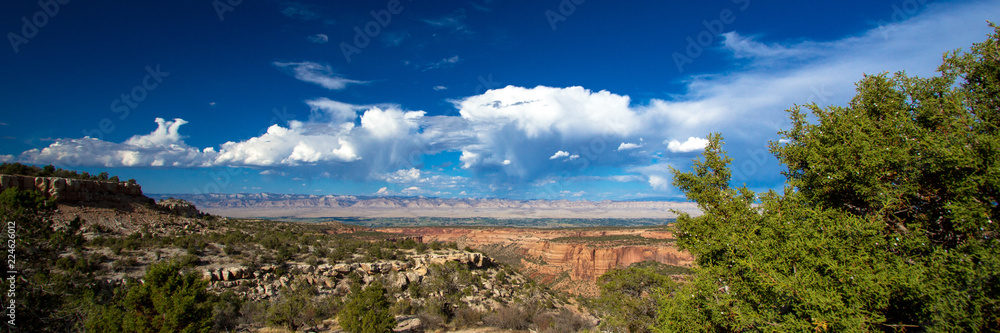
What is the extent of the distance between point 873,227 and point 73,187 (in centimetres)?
4961

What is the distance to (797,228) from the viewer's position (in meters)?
8.42

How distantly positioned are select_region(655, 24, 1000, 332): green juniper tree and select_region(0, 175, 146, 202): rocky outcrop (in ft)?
141

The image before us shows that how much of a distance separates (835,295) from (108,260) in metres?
37.0

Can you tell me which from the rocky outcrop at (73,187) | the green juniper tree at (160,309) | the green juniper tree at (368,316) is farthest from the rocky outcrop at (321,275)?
the rocky outcrop at (73,187)

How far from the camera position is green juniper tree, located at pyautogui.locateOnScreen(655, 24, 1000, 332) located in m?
6.95

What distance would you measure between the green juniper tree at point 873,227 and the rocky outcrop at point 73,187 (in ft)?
141

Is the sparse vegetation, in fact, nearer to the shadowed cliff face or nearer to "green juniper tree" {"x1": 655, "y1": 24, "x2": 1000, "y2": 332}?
"green juniper tree" {"x1": 655, "y1": 24, "x2": 1000, "y2": 332}

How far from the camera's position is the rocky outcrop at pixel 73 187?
27500mm

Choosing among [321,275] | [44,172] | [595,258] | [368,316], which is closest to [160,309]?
[368,316]

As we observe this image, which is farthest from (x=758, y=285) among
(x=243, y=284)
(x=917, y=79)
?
(x=243, y=284)

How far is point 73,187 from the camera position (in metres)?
31.2

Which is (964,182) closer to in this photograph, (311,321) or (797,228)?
(797,228)

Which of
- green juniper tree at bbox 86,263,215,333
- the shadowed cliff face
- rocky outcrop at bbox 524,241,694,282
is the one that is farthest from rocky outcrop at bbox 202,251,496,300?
rocky outcrop at bbox 524,241,694,282

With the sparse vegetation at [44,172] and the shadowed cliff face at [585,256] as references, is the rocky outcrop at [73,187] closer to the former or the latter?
the sparse vegetation at [44,172]
